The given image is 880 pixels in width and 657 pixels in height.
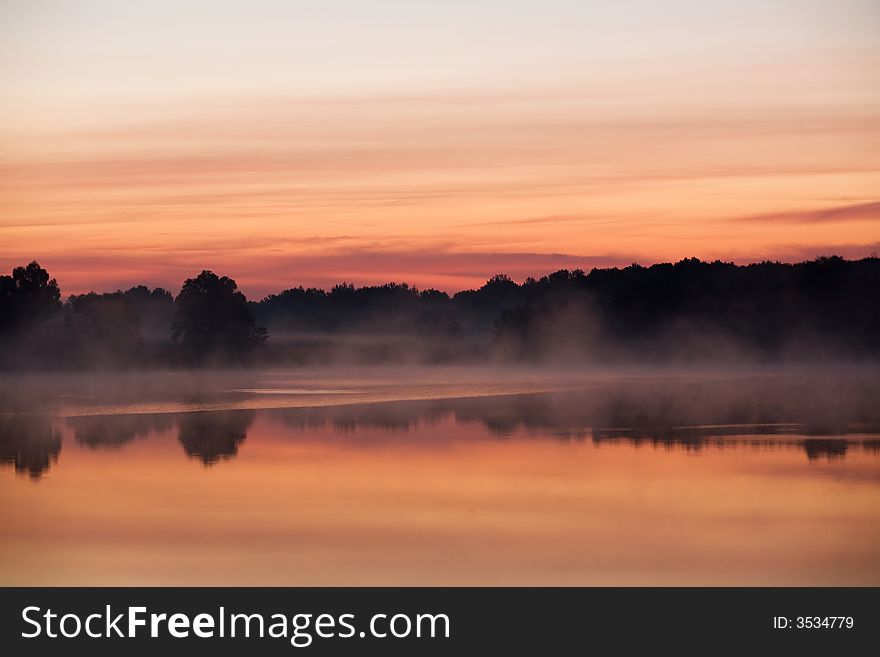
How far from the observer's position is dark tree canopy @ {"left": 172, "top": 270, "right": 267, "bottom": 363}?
92188mm

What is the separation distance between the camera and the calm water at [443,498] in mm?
11820

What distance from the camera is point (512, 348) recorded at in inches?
4050

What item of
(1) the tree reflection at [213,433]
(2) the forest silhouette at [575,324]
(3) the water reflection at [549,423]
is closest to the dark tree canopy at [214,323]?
(2) the forest silhouette at [575,324]

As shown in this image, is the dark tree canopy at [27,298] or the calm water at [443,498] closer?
the calm water at [443,498]

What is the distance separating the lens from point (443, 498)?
622 inches

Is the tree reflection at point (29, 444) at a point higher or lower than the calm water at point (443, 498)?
higher

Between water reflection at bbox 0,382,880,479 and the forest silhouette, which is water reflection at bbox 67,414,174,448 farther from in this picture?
the forest silhouette

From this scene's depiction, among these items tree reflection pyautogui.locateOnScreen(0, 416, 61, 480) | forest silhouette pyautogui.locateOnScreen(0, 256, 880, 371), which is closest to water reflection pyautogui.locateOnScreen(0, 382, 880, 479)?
tree reflection pyautogui.locateOnScreen(0, 416, 61, 480)

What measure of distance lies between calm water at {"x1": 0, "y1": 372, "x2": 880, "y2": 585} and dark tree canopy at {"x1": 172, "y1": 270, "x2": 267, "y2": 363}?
2493 inches

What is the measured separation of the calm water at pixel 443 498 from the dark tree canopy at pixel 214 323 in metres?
63.3

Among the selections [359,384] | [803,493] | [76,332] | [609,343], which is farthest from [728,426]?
[609,343]

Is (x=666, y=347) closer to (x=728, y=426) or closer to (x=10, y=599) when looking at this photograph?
(x=728, y=426)

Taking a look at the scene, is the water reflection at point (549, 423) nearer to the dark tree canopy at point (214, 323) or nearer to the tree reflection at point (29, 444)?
the tree reflection at point (29, 444)

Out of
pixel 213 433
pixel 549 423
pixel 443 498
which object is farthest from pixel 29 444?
pixel 549 423
